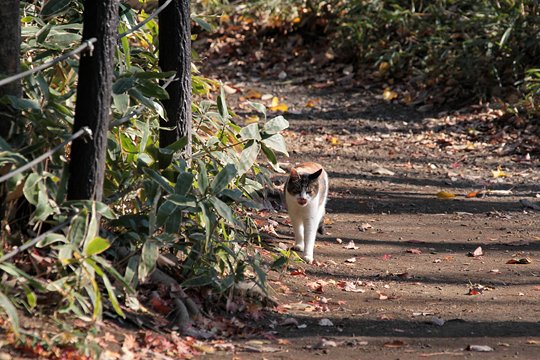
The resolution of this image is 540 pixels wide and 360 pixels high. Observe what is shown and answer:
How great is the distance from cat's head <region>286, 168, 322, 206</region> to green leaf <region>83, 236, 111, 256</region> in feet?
8.59

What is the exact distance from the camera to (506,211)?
798 cm

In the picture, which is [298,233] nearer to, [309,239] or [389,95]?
[309,239]

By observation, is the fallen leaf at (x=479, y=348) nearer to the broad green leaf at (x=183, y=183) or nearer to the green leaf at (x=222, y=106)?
the broad green leaf at (x=183, y=183)

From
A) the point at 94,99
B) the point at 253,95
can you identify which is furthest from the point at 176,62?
the point at 253,95

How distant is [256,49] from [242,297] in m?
9.16

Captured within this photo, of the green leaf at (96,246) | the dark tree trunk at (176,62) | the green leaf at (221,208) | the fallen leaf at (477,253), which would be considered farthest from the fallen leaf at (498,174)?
the green leaf at (96,246)

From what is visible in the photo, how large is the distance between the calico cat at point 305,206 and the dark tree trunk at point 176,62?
1.24 m

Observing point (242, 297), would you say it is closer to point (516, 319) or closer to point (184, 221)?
point (184, 221)

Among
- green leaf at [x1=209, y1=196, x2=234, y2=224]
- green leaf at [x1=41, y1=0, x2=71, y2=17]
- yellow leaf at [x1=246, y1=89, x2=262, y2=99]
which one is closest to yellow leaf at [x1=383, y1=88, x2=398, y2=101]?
yellow leaf at [x1=246, y1=89, x2=262, y2=99]

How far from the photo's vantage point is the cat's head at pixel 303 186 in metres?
6.60

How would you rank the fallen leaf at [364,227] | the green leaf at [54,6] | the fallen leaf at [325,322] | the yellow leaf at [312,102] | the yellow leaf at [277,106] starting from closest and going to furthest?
the fallen leaf at [325,322]
the green leaf at [54,6]
the fallen leaf at [364,227]
the yellow leaf at [277,106]
the yellow leaf at [312,102]

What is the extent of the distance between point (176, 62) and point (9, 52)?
1.19 metres

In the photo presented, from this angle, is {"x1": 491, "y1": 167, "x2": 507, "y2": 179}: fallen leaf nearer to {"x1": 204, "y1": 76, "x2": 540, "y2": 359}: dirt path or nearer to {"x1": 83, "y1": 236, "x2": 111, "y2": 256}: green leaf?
{"x1": 204, "y1": 76, "x2": 540, "y2": 359}: dirt path

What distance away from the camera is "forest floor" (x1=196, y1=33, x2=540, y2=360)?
4922 mm
